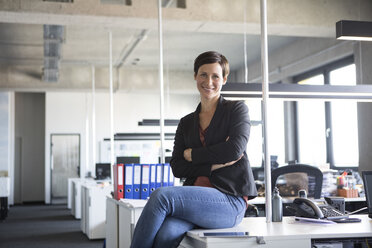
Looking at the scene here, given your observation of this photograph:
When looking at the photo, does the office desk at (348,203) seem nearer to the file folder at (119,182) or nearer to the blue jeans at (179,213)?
the file folder at (119,182)

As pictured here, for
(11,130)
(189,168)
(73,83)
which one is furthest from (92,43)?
(189,168)

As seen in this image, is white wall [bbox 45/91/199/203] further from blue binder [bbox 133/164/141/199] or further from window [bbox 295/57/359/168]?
blue binder [bbox 133/164/141/199]

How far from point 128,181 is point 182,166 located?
2.05 metres

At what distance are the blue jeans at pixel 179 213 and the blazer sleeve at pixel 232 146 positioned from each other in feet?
0.59

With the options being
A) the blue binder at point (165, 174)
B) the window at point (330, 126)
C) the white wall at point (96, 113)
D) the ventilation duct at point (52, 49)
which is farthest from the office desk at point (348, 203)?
the white wall at point (96, 113)

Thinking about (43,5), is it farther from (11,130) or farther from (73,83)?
(11,130)

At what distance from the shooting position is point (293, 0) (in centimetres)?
772

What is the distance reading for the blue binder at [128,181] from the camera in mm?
4688

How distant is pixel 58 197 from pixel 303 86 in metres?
12.6

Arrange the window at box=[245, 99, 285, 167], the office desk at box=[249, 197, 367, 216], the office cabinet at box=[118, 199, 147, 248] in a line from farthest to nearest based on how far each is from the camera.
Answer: the window at box=[245, 99, 285, 167]
the office desk at box=[249, 197, 367, 216]
the office cabinet at box=[118, 199, 147, 248]

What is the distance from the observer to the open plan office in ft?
10.5

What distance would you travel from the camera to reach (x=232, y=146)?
2529 millimetres

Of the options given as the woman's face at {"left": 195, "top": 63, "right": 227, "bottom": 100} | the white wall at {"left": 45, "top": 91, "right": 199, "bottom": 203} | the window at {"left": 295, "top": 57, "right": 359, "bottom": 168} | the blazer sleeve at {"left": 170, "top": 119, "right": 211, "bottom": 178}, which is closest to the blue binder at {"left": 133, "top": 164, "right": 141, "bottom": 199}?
the blazer sleeve at {"left": 170, "top": 119, "right": 211, "bottom": 178}

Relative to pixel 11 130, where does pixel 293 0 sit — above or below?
above
